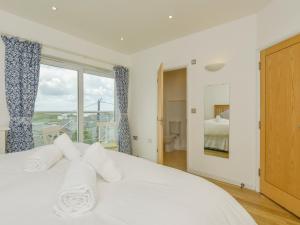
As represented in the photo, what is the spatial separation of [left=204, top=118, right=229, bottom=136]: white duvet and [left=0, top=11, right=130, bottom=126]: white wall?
104 inches

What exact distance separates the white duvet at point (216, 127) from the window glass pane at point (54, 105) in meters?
2.69

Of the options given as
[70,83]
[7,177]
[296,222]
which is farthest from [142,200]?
[70,83]

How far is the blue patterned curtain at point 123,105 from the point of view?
4.19 metres

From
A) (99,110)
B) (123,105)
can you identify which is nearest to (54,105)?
(99,110)

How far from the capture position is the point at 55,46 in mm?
3039

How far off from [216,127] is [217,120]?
5.1 inches

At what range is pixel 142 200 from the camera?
34.6 inches

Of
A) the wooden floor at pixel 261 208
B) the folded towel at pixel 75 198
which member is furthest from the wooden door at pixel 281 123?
the folded towel at pixel 75 198

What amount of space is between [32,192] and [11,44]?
101 inches

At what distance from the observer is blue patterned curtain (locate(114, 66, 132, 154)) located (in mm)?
4188

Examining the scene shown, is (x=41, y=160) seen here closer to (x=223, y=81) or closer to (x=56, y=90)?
(x=56, y=90)

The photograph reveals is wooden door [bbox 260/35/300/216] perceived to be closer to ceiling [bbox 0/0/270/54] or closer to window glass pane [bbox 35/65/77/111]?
ceiling [bbox 0/0/270/54]

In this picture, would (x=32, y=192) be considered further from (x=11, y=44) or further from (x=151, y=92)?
(x=151, y=92)

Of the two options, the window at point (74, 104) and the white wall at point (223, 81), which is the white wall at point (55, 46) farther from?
the white wall at point (223, 81)
